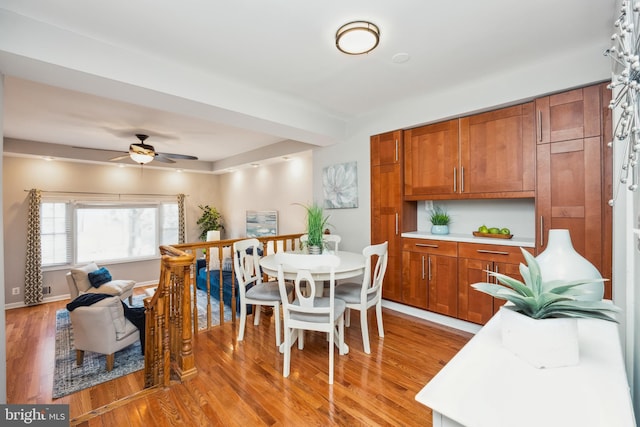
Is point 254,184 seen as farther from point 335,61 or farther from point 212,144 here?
point 335,61

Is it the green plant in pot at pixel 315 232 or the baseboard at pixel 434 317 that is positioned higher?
the green plant in pot at pixel 315 232

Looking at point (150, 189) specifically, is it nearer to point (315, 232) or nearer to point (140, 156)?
point (140, 156)

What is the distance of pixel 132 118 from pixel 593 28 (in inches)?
187

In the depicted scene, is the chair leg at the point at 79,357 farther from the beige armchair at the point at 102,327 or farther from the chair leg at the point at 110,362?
the chair leg at the point at 110,362

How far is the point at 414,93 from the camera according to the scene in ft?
10.2

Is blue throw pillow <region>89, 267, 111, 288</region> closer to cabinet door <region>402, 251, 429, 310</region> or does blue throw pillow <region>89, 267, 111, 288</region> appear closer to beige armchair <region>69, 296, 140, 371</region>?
beige armchair <region>69, 296, 140, 371</region>

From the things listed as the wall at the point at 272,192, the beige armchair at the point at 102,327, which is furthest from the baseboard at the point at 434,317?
the beige armchair at the point at 102,327

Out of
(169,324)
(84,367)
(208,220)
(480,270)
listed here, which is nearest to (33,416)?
(169,324)

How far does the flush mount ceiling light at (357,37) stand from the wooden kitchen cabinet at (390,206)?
61.4 inches

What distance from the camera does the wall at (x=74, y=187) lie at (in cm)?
491

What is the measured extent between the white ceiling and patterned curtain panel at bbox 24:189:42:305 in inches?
91.8

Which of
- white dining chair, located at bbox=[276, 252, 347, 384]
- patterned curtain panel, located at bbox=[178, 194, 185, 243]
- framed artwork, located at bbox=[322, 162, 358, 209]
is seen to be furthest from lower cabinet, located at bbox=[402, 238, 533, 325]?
patterned curtain panel, located at bbox=[178, 194, 185, 243]

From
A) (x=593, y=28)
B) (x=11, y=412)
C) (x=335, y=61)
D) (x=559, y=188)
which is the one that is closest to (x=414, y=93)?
(x=335, y=61)

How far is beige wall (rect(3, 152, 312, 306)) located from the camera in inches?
194
